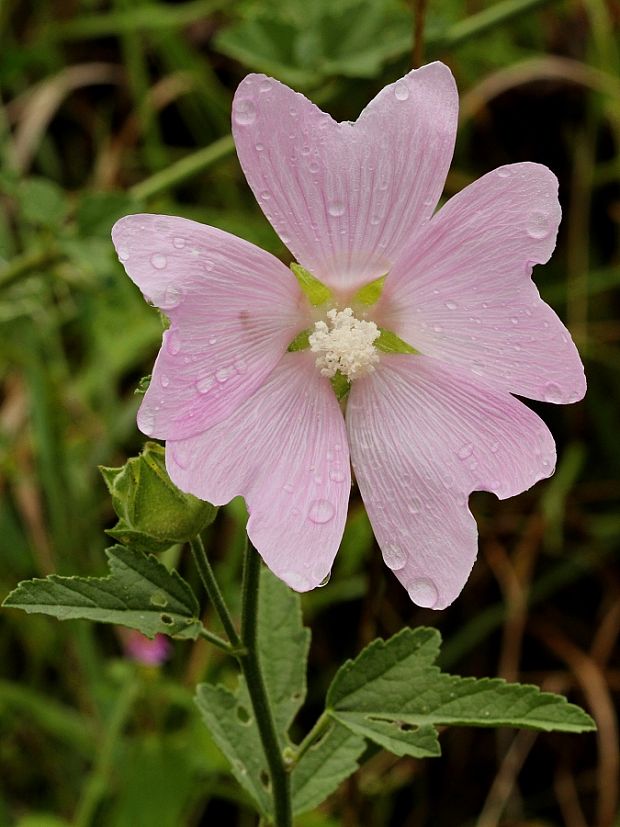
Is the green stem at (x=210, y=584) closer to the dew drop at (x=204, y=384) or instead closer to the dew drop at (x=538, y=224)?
the dew drop at (x=204, y=384)

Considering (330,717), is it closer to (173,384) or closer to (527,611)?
(173,384)

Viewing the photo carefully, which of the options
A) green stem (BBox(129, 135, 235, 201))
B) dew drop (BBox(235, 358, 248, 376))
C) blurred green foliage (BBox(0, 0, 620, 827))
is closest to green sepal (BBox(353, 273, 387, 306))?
dew drop (BBox(235, 358, 248, 376))

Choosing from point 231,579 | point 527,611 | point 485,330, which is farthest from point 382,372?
point 527,611

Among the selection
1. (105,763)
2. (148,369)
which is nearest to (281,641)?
(105,763)

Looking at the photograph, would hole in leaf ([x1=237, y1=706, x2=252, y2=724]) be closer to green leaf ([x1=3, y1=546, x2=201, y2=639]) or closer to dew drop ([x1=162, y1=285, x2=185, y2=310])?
green leaf ([x1=3, y1=546, x2=201, y2=639])

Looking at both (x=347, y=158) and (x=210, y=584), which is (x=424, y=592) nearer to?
(x=210, y=584)
